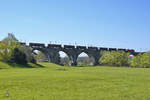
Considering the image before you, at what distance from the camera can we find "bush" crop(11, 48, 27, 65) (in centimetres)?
4566

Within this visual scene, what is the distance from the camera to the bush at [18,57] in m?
45.7

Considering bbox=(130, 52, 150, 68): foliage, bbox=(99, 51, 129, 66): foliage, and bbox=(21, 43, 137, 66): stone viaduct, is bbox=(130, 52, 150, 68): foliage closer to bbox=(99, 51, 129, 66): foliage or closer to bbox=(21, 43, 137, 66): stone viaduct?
bbox=(99, 51, 129, 66): foliage

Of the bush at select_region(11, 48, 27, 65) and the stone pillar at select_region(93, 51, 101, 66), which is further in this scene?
the stone pillar at select_region(93, 51, 101, 66)

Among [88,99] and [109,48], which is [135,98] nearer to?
[88,99]

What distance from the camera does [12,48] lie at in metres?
47.4

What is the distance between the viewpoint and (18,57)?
45.5 meters

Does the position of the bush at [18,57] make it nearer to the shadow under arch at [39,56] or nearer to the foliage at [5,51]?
the foliage at [5,51]

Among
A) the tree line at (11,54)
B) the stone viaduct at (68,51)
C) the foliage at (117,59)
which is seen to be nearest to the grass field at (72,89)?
the tree line at (11,54)

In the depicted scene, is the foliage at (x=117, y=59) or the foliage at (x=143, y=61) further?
the foliage at (x=117, y=59)

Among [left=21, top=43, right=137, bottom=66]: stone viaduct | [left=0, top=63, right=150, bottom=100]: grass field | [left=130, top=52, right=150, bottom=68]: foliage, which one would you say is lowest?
[left=0, top=63, right=150, bottom=100]: grass field

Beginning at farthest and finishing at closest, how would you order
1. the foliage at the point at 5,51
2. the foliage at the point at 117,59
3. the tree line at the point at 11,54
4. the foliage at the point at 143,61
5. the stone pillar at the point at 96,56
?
the stone pillar at the point at 96,56, the foliage at the point at 117,59, the foliage at the point at 143,61, the foliage at the point at 5,51, the tree line at the point at 11,54

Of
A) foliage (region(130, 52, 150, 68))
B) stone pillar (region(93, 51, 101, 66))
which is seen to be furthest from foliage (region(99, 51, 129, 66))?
stone pillar (region(93, 51, 101, 66))

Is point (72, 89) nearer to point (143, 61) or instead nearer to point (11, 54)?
point (11, 54)

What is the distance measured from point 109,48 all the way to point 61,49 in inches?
1041
